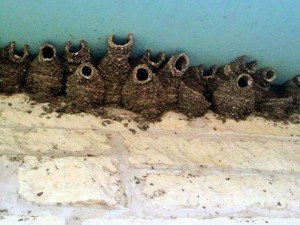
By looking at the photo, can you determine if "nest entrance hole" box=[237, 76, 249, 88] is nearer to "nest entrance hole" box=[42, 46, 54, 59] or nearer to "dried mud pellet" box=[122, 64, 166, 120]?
"dried mud pellet" box=[122, 64, 166, 120]

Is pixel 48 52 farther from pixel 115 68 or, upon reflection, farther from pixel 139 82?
pixel 139 82

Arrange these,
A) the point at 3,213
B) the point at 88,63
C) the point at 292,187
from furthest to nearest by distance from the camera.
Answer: the point at 88,63 → the point at 292,187 → the point at 3,213

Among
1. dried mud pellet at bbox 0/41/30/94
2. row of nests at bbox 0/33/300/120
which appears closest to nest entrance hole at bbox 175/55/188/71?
row of nests at bbox 0/33/300/120

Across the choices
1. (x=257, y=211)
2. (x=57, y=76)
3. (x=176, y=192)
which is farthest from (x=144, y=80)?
(x=257, y=211)

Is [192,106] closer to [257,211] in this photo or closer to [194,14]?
[194,14]

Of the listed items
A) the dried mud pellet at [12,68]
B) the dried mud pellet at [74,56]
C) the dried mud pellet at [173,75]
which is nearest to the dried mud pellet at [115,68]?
the dried mud pellet at [74,56]

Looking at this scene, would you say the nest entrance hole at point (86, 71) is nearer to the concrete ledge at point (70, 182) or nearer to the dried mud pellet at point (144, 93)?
the dried mud pellet at point (144, 93)
